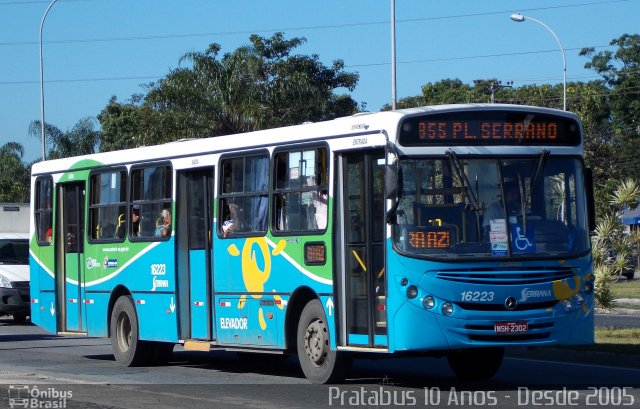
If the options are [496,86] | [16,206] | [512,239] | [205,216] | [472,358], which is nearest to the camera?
[512,239]

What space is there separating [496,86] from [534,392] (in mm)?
71015

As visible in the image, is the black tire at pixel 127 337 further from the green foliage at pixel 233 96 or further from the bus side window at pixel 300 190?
the green foliage at pixel 233 96

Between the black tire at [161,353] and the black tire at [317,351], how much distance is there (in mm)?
4263

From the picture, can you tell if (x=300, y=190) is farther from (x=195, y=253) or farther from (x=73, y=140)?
(x=73, y=140)

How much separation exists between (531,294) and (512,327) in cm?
43

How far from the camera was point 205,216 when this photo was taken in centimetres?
1598

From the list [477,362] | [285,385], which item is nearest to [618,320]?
[477,362]

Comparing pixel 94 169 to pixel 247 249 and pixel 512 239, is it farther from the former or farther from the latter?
pixel 512 239

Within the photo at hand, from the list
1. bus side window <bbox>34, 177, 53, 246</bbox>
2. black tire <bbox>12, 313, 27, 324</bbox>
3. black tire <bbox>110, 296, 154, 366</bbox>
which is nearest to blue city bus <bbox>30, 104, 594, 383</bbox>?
black tire <bbox>110, 296, 154, 366</bbox>

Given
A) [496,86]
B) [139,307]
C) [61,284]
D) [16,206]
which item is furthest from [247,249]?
[496,86]

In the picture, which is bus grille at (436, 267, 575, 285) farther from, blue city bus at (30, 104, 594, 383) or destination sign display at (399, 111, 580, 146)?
destination sign display at (399, 111, 580, 146)

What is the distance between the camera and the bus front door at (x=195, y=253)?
51.7 ft

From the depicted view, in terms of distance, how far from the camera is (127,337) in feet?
57.5

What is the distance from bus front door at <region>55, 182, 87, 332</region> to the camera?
61.1 feet
